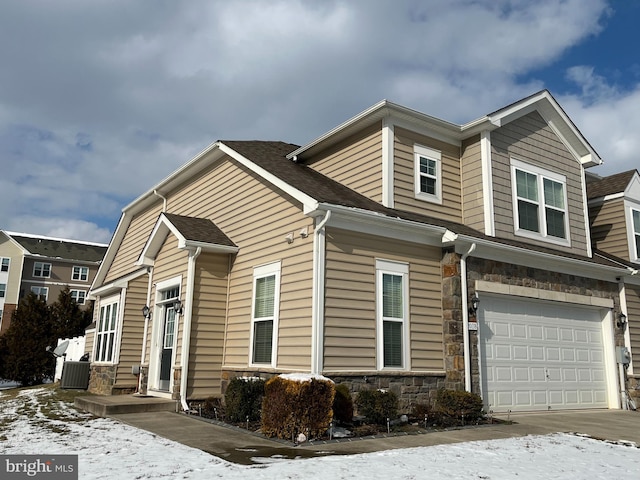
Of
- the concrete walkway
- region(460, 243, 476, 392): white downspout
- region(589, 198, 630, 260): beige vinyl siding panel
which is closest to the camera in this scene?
the concrete walkway

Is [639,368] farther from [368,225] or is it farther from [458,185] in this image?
[368,225]

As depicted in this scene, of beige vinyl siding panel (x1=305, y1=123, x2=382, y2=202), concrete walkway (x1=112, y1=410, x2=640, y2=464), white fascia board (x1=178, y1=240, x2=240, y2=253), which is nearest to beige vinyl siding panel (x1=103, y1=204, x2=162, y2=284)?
white fascia board (x1=178, y1=240, x2=240, y2=253)

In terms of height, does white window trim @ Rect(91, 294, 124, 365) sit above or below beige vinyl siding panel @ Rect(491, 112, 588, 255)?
below

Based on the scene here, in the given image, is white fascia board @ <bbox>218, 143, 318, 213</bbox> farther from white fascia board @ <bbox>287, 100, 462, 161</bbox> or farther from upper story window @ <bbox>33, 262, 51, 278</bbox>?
upper story window @ <bbox>33, 262, 51, 278</bbox>

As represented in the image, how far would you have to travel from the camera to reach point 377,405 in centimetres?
841

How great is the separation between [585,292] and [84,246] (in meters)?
42.7

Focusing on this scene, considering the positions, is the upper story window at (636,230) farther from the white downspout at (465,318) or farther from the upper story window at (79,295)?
the upper story window at (79,295)

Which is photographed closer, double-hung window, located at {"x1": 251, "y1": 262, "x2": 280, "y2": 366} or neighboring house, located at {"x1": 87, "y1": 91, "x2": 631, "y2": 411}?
neighboring house, located at {"x1": 87, "y1": 91, "x2": 631, "y2": 411}

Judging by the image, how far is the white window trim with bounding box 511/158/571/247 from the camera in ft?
40.6

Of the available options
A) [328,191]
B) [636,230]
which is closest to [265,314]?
[328,191]

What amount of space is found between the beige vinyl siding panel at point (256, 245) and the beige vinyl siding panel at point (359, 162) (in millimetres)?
1936

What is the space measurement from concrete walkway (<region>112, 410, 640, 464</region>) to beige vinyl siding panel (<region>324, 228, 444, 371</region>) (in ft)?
5.48

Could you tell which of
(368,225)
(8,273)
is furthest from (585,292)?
(8,273)

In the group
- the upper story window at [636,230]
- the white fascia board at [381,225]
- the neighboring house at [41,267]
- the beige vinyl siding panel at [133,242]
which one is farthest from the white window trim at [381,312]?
the neighboring house at [41,267]
